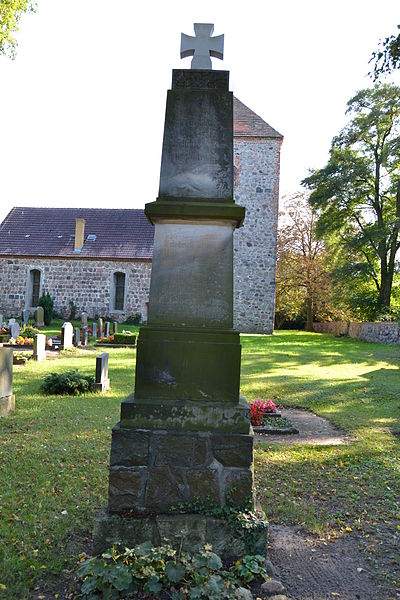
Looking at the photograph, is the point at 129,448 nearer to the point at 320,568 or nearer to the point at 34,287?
the point at 320,568

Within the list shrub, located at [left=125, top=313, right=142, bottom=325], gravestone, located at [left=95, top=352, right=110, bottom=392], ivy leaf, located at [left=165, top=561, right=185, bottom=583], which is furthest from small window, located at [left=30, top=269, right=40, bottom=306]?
ivy leaf, located at [left=165, top=561, right=185, bottom=583]

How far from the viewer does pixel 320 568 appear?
123 inches

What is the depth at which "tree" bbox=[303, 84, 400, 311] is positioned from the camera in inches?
1070

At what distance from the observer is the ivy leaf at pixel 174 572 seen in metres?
2.59

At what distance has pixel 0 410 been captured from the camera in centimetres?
707

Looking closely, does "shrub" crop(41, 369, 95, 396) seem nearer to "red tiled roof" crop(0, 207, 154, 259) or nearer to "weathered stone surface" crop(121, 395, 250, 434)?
"weathered stone surface" crop(121, 395, 250, 434)

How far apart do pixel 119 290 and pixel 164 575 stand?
26.7 m

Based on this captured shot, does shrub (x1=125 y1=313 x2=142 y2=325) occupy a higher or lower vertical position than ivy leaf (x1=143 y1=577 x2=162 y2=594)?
higher

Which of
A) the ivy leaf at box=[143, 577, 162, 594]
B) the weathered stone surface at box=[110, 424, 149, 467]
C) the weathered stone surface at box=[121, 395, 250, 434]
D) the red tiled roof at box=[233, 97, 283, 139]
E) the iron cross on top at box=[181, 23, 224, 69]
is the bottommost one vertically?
the ivy leaf at box=[143, 577, 162, 594]

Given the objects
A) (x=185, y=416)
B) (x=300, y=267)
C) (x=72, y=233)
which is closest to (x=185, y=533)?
(x=185, y=416)

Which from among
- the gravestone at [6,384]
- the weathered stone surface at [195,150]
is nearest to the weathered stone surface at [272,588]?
the weathered stone surface at [195,150]

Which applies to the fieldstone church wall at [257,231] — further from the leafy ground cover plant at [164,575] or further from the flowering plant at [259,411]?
the leafy ground cover plant at [164,575]

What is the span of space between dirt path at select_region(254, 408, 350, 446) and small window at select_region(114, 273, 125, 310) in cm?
2164

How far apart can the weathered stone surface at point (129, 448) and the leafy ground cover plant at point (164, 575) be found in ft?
1.79
